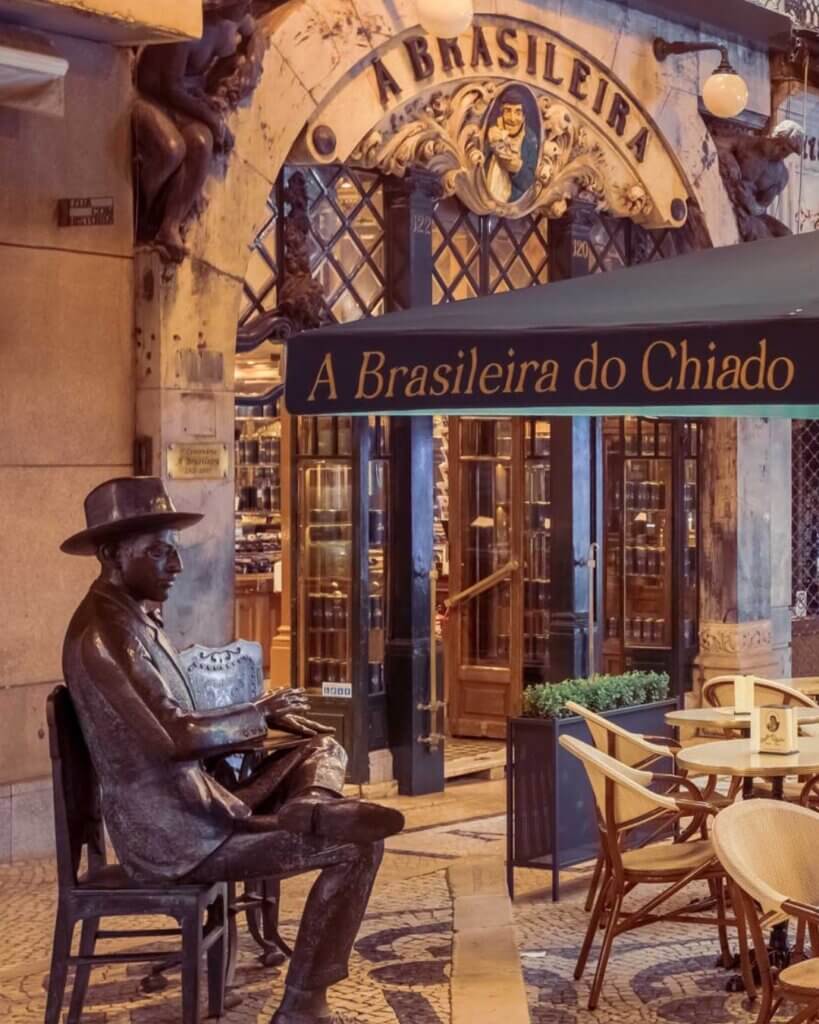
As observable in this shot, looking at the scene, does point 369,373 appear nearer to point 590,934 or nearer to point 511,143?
point 590,934

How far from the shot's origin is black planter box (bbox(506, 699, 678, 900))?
9.20m

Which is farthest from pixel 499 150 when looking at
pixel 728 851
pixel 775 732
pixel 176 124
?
pixel 728 851

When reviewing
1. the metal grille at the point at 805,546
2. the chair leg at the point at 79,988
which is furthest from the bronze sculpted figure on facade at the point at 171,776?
the metal grille at the point at 805,546

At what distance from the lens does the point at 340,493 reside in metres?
12.3

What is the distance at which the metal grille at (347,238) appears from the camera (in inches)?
477

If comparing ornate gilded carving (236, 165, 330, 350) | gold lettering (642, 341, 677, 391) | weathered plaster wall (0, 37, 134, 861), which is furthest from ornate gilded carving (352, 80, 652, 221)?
gold lettering (642, 341, 677, 391)

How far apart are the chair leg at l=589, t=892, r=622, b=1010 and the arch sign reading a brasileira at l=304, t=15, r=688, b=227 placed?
5630mm

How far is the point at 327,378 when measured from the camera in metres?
7.04

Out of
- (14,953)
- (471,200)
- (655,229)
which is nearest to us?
(14,953)

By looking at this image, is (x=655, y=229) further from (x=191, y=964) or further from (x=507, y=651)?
(x=191, y=964)

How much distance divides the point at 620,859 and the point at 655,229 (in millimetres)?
8415

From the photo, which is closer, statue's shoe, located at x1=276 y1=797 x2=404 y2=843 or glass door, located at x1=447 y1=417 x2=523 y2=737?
statue's shoe, located at x1=276 y1=797 x2=404 y2=843

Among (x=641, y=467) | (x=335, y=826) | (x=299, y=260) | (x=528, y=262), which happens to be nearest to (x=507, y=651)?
(x=641, y=467)

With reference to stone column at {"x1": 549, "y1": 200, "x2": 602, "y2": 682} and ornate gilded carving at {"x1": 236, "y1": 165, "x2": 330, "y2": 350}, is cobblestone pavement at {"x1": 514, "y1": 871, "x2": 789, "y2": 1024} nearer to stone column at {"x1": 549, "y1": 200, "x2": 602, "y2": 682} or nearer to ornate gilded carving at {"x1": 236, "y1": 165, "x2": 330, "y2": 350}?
ornate gilded carving at {"x1": 236, "y1": 165, "x2": 330, "y2": 350}
